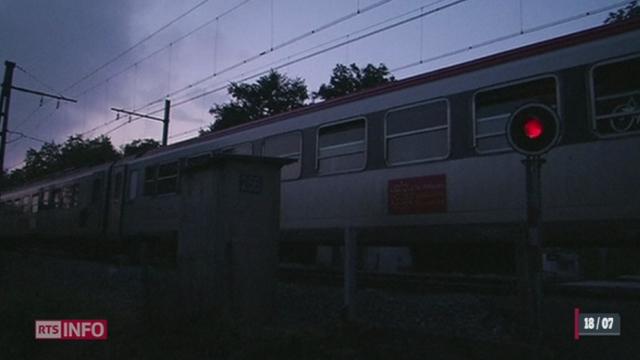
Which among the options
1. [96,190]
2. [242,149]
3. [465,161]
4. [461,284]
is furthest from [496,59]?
[96,190]

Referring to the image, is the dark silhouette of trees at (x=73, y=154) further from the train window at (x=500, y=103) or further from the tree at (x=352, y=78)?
the train window at (x=500, y=103)

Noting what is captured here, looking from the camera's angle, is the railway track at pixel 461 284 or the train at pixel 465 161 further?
the train at pixel 465 161

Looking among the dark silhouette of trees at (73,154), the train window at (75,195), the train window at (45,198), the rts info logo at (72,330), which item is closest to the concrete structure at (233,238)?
the rts info logo at (72,330)

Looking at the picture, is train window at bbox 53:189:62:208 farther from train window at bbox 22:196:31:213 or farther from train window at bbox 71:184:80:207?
train window at bbox 22:196:31:213

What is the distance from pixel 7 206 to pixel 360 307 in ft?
89.3

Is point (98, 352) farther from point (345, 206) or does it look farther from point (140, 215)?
point (140, 215)

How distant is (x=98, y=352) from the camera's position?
5.46 m

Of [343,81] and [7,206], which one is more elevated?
[343,81]

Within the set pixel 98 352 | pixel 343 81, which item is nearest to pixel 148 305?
pixel 98 352

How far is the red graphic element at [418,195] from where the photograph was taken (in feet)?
30.4

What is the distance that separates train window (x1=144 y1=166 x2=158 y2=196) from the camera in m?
16.1

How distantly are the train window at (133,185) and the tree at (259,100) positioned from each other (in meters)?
24.0

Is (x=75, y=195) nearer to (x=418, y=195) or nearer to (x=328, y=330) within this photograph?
(x=418, y=195)

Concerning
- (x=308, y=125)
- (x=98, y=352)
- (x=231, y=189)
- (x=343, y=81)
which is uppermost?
(x=343, y=81)
